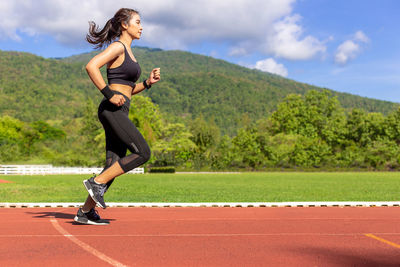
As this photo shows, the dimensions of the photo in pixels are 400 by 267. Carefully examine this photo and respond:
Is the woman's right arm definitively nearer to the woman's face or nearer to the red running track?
the woman's face

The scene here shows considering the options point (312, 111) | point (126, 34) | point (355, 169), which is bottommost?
point (355, 169)

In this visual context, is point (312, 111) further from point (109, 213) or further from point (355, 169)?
point (109, 213)

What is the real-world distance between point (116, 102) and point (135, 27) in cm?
122

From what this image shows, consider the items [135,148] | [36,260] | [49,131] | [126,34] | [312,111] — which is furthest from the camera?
[49,131]

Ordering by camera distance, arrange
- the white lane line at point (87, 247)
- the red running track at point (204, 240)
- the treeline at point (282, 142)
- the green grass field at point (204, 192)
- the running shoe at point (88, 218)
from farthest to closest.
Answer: the treeline at point (282, 142)
the green grass field at point (204, 192)
the running shoe at point (88, 218)
the red running track at point (204, 240)
the white lane line at point (87, 247)

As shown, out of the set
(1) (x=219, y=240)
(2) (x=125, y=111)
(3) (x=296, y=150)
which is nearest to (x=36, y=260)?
(1) (x=219, y=240)

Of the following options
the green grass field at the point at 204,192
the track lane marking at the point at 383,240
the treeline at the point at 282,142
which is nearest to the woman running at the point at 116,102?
the track lane marking at the point at 383,240

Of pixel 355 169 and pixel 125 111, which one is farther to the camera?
pixel 355 169

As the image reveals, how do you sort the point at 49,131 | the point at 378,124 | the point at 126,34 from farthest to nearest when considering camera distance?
the point at 49,131 < the point at 378,124 < the point at 126,34

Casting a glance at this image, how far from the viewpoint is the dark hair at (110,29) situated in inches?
230

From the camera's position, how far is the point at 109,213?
7375mm

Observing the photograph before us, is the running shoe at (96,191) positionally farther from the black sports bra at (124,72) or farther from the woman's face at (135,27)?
the woman's face at (135,27)

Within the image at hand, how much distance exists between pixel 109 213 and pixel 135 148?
234 cm

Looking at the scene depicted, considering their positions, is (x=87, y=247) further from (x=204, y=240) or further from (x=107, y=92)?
(x=107, y=92)
